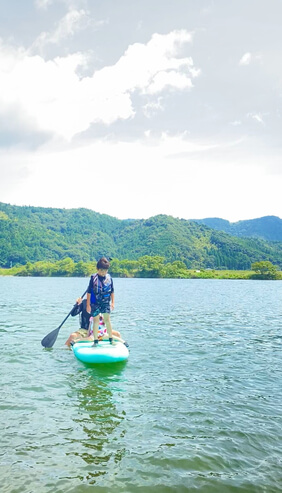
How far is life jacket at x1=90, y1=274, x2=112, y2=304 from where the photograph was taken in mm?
13789

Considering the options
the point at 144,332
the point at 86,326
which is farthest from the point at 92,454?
the point at 144,332

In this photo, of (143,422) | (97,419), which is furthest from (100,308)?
(143,422)

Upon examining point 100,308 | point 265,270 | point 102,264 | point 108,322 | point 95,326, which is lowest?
point 95,326

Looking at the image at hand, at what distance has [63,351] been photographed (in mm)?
16484

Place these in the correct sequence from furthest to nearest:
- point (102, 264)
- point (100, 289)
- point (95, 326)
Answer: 1. point (95, 326)
2. point (100, 289)
3. point (102, 264)

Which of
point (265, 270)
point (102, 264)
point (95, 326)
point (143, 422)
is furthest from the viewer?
point (265, 270)

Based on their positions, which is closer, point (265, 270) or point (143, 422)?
point (143, 422)

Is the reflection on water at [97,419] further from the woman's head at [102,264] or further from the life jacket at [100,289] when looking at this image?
the woman's head at [102,264]

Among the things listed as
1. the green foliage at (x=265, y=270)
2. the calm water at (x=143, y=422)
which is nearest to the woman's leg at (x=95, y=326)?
the calm water at (x=143, y=422)

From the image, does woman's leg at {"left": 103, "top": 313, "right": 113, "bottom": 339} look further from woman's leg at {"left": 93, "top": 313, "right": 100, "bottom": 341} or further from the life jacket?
the life jacket

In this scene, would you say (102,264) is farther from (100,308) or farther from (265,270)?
(265,270)

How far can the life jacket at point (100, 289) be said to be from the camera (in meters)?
13.8

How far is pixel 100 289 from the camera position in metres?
13.8

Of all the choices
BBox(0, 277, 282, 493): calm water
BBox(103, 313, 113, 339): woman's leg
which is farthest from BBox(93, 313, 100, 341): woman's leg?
BBox(0, 277, 282, 493): calm water
